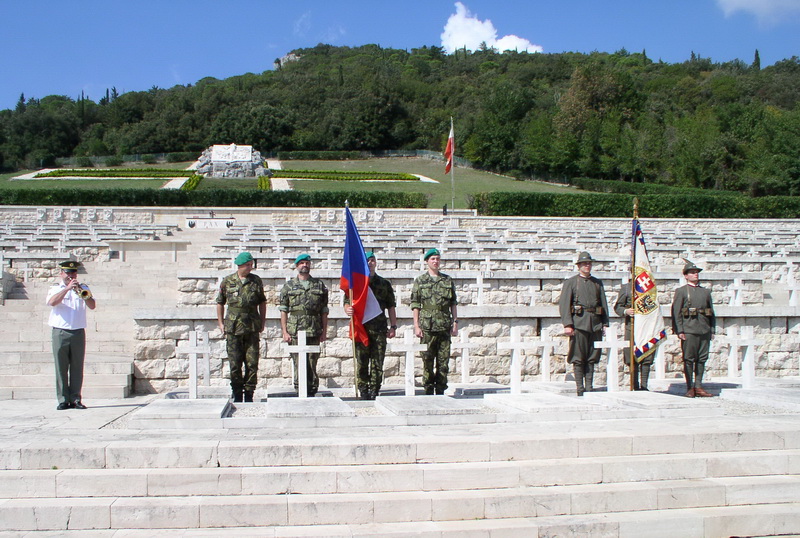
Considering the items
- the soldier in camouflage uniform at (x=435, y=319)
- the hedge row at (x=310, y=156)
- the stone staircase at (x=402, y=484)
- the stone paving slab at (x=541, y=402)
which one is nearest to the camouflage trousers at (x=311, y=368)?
the soldier in camouflage uniform at (x=435, y=319)

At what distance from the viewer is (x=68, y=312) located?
7.75 meters

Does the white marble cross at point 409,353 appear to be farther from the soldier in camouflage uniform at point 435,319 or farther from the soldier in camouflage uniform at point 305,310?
the soldier in camouflage uniform at point 305,310

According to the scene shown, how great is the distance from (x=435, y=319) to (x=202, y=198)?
30.1 metres

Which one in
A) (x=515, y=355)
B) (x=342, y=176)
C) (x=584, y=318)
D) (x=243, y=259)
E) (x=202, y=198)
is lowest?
(x=515, y=355)

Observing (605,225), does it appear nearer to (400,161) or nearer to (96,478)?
(96,478)

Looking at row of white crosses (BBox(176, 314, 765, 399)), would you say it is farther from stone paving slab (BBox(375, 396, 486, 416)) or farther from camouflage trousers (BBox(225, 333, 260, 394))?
stone paving slab (BBox(375, 396, 486, 416))

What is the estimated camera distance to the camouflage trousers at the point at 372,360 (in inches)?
326

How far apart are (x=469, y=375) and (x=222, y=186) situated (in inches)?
1572

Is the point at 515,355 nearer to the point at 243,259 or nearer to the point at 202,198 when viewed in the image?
the point at 243,259

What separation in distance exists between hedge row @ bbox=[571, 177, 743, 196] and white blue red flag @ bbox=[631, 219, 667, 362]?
36.0 meters

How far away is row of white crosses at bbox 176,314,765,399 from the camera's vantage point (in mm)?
7586

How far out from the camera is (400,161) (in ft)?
266

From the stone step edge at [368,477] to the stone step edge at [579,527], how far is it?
1.07 feet

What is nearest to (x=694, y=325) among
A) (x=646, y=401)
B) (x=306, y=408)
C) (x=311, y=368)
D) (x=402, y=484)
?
(x=646, y=401)
